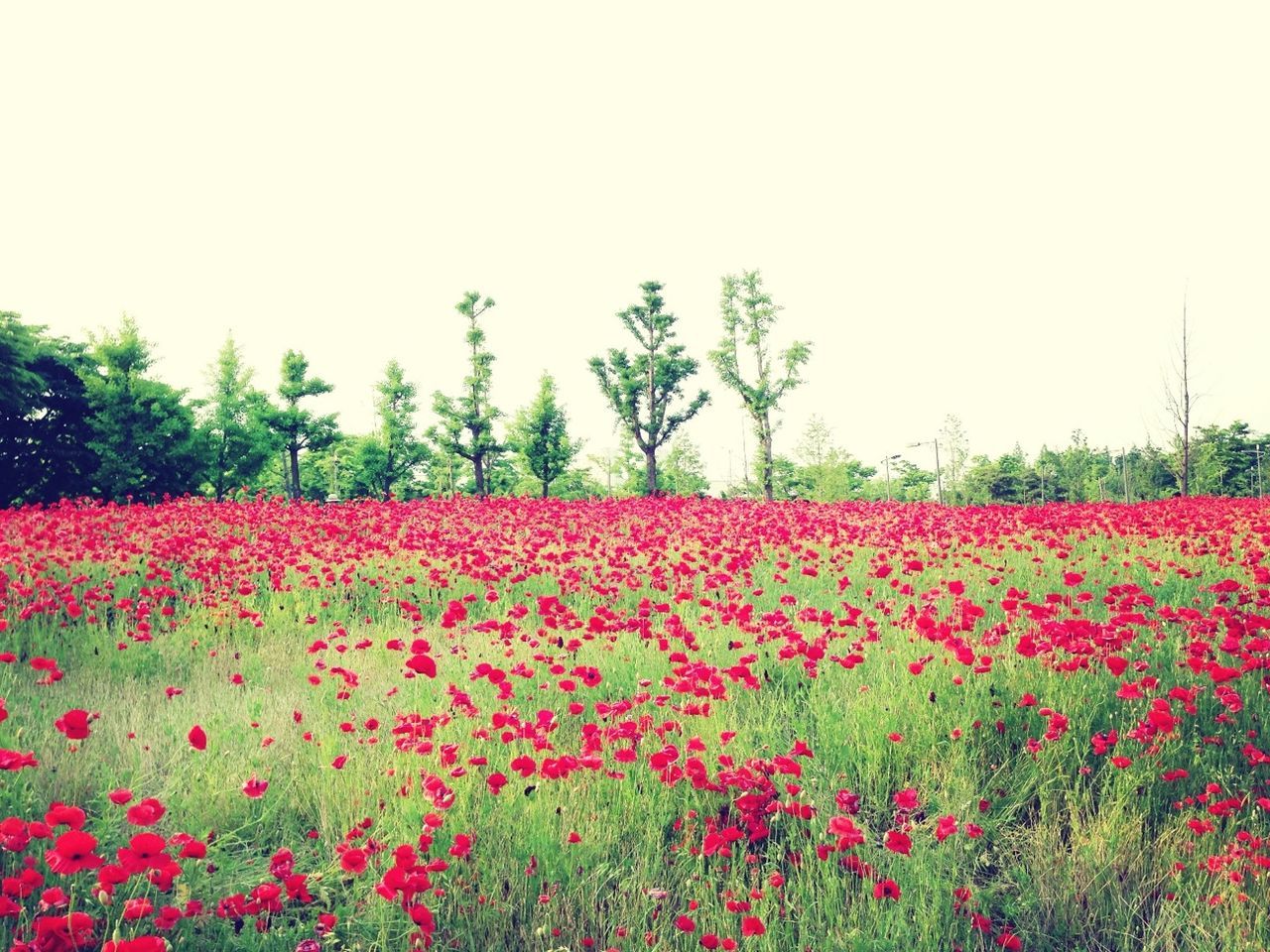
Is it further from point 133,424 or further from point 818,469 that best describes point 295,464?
point 818,469

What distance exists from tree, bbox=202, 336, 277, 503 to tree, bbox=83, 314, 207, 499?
1.77 meters

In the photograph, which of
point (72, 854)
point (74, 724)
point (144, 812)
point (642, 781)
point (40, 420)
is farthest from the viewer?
point (40, 420)

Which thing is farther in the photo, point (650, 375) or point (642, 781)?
point (650, 375)

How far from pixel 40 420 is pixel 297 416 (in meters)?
8.91

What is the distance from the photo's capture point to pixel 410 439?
116ft

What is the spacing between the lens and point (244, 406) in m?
29.3

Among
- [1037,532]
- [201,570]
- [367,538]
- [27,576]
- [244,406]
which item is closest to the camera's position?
[27,576]

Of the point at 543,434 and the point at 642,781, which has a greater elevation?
the point at 543,434

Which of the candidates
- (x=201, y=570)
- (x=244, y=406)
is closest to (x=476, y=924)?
(x=201, y=570)

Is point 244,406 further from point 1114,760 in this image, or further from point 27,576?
point 1114,760

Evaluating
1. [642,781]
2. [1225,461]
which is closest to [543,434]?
[642,781]

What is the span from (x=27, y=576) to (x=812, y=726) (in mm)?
8292

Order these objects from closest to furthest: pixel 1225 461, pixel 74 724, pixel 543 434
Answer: pixel 74 724 < pixel 543 434 < pixel 1225 461

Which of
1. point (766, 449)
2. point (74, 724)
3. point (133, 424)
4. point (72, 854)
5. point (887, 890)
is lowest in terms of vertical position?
point (887, 890)
